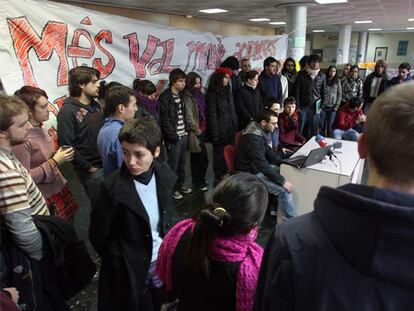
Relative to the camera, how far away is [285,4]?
6.34 meters

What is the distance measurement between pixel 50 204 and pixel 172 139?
1.54 meters

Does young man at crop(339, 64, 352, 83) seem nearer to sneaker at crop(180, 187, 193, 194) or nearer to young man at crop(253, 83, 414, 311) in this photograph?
sneaker at crop(180, 187, 193, 194)

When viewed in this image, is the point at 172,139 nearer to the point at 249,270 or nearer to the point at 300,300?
the point at 249,270

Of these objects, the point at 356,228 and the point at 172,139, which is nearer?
the point at 356,228

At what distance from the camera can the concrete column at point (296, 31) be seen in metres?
6.13

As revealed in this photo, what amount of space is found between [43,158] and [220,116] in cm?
223

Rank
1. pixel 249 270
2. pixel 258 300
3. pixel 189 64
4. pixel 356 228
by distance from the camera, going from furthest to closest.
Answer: pixel 189 64, pixel 249 270, pixel 258 300, pixel 356 228

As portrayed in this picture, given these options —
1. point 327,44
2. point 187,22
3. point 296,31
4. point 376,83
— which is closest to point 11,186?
point 376,83

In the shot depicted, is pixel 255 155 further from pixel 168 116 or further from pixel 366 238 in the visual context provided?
pixel 366 238

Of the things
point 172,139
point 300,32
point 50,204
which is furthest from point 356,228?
point 300,32

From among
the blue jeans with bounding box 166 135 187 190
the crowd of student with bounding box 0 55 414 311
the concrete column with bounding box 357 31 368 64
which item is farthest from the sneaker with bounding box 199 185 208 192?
the concrete column with bounding box 357 31 368 64

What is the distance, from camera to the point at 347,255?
543 millimetres

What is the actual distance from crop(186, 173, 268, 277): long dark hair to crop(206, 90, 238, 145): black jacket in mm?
2592

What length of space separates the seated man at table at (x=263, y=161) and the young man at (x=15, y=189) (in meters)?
1.83
